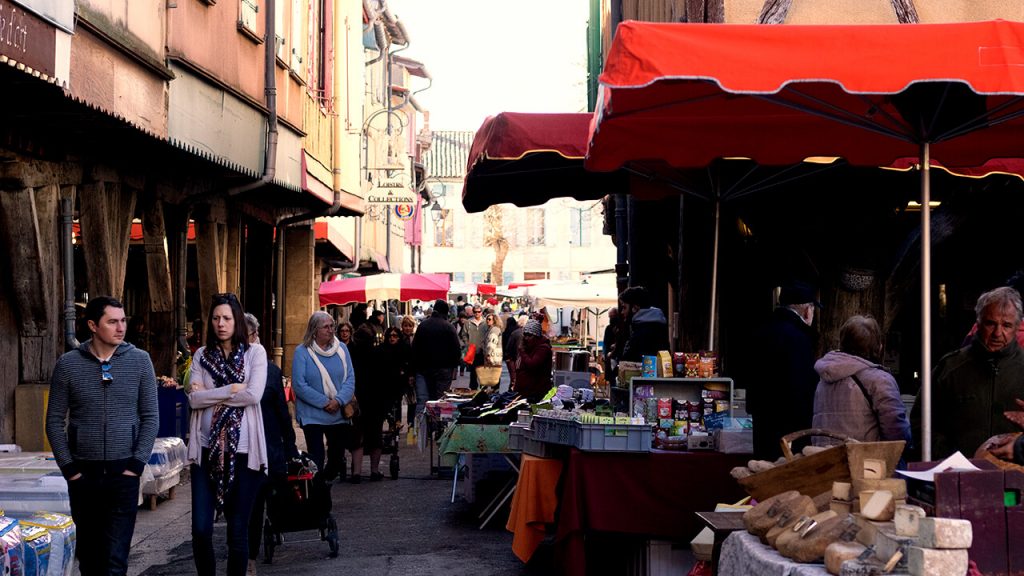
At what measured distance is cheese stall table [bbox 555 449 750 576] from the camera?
858cm

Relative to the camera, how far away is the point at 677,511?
28.2 feet

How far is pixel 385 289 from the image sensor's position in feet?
81.8

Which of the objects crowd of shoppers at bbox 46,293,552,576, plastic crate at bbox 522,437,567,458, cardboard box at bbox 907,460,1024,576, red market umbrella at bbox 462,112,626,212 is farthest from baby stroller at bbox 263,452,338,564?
cardboard box at bbox 907,460,1024,576

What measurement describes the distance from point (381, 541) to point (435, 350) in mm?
7603

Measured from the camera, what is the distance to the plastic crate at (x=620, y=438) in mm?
8641

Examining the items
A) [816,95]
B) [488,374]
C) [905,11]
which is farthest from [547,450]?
[488,374]

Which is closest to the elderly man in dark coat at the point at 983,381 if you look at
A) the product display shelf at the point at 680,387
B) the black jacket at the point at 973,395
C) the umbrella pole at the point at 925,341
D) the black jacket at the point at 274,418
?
the black jacket at the point at 973,395

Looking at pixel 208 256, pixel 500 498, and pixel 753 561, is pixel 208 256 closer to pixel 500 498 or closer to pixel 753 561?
pixel 500 498

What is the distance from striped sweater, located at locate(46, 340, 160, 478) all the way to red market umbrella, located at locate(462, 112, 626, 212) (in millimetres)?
3665

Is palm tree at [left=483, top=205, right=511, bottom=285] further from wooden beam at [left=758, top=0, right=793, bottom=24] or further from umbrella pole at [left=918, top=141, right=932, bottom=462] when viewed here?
umbrella pole at [left=918, top=141, right=932, bottom=462]

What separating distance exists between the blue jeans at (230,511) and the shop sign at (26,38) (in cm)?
275

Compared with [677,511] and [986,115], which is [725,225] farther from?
[986,115]

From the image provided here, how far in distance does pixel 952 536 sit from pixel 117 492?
4491 mm

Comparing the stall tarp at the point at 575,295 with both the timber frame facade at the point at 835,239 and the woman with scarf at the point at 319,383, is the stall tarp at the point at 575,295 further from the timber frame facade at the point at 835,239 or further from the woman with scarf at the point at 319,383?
the woman with scarf at the point at 319,383
